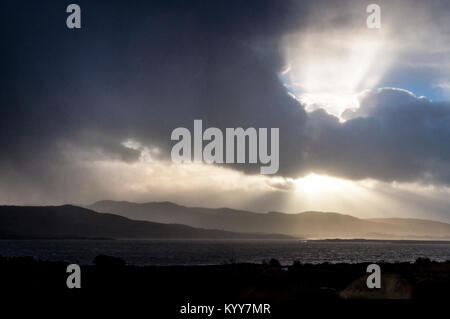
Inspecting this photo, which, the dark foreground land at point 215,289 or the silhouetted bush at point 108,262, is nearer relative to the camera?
the dark foreground land at point 215,289

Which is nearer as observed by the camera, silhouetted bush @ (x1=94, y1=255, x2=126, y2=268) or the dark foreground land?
the dark foreground land

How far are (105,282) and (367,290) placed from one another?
18.6 m

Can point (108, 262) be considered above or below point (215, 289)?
below

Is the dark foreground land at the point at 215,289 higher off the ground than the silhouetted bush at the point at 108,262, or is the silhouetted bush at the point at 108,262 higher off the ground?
the dark foreground land at the point at 215,289

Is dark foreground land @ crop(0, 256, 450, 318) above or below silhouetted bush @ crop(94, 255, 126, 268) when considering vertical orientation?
above

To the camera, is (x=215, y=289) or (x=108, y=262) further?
(x=108, y=262)
